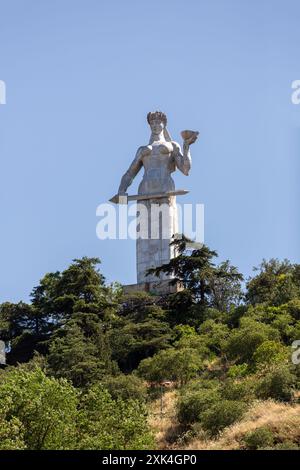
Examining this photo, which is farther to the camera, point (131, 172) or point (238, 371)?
point (131, 172)

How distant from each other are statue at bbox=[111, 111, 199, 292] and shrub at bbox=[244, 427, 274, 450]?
13.6 metres

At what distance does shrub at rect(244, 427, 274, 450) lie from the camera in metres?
27.3

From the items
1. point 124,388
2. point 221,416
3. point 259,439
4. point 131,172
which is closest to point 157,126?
point 131,172

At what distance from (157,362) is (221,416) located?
4.72m

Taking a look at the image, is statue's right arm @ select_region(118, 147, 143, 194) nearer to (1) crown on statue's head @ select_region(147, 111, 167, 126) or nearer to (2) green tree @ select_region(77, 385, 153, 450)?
(1) crown on statue's head @ select_region(147, 111, 167, 126)

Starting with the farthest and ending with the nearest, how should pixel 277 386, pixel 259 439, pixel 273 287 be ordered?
pixel 273 287 < pixel 277 386 < pixel 259 439

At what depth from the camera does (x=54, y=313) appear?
3928 centimetres

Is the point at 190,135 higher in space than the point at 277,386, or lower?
higher

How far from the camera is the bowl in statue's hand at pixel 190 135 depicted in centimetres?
4100

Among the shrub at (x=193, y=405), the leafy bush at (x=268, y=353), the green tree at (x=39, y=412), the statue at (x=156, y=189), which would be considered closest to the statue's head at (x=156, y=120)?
the statue at (x=156, y=189)

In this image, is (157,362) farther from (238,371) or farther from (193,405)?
(193,405)

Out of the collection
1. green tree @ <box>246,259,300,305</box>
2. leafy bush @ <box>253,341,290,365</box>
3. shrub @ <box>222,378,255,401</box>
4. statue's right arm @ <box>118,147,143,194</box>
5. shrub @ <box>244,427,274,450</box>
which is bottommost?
shrub @ <box>244,427,274,450</box>

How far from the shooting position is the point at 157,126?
142 feet

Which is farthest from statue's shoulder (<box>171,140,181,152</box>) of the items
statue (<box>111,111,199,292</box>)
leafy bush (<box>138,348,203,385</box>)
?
leafy bush (<box>138,348,203,385</box>)
